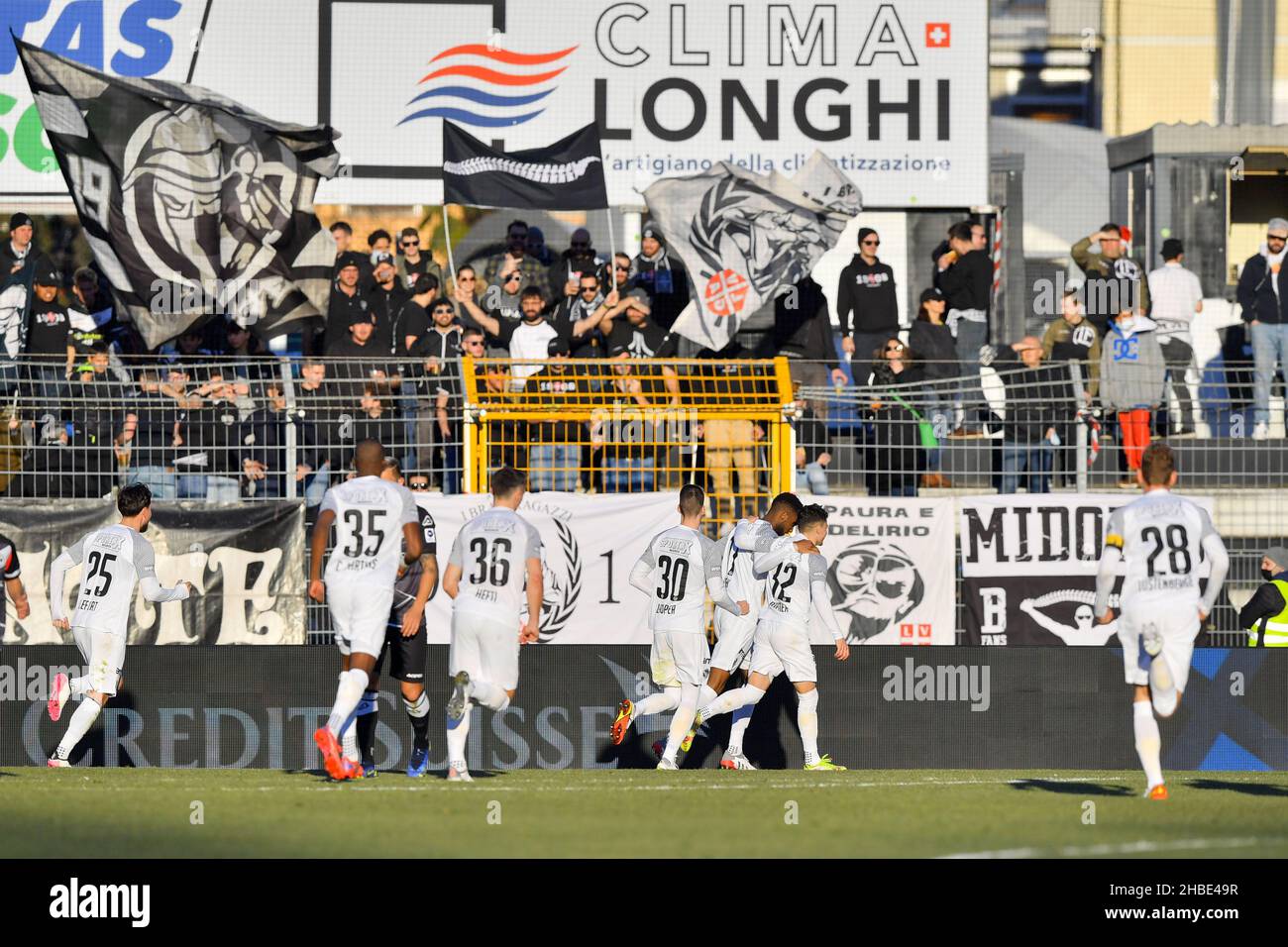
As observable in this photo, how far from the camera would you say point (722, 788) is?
1259cm

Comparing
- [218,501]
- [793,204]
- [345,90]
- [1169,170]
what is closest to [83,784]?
[218,501]

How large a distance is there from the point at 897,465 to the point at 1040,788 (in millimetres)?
4591

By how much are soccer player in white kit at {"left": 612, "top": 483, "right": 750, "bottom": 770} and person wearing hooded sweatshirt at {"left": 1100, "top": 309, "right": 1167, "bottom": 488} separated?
3.83 metres

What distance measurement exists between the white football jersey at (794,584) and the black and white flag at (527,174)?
6.66 meters

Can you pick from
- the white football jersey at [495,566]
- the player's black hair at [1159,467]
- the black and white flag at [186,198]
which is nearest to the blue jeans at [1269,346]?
the player's black hair at [1159,467]

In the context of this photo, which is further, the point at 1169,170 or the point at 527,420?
the point at 1169,170

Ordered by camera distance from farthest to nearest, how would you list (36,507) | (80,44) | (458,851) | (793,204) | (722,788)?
1. (80,44)
2. (793,204)
3. (36,507)
4. (722,788)
5. (458,851)

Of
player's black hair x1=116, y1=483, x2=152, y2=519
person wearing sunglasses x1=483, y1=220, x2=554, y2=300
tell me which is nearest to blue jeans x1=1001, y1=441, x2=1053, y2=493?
person wearing sunglasses x1=483, y1=220, x2=554, y2=300

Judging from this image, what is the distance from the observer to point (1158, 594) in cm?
1230

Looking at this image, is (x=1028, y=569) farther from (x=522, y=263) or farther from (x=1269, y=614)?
(x=522, y=263)

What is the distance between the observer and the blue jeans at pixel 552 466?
17.0 meters

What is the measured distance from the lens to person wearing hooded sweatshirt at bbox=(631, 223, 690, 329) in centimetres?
2103

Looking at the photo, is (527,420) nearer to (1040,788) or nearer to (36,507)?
(36,507)

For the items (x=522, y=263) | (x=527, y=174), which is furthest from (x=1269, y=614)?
(x=527, y=174)
